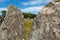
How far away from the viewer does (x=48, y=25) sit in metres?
11.3

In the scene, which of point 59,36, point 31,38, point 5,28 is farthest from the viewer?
point 5,28

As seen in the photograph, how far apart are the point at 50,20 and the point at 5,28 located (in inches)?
186

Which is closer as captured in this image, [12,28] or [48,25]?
[48,25]

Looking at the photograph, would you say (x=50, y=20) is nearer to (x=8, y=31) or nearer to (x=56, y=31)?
(x=56, y=31)

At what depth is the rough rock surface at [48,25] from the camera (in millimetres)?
11062

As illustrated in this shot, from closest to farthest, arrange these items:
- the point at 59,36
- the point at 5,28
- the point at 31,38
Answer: the point at 59,36, the point at 31,38, the point at 5,28

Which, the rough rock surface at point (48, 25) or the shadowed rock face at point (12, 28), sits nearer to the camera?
the rough rock surface at point (48, 25)

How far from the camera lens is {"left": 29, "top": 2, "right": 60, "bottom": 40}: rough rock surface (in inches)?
436

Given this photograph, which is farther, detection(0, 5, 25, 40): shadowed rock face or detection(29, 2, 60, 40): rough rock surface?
detection(0, 5, 25, 40): shadowed rock face

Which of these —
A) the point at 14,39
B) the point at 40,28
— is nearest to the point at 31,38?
the point at 40,28

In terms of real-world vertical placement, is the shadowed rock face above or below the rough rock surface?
below

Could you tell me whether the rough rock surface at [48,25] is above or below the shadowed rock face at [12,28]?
above

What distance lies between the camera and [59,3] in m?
11.5

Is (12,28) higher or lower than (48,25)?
lower
